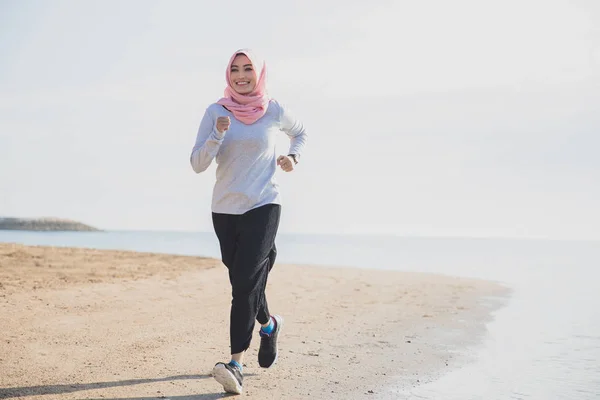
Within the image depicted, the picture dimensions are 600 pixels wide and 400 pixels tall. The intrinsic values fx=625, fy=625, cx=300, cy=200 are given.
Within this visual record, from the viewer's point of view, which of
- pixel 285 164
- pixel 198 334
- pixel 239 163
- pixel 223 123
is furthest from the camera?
pixel 198 334

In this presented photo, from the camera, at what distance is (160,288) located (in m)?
8.24

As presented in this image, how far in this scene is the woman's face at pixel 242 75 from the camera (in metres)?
3.78

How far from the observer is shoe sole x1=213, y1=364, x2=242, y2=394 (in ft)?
11.7

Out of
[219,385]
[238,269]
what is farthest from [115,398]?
[238,269]

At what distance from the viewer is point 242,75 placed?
379 centimetres

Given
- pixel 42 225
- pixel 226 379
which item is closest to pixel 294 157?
pixel 226 379

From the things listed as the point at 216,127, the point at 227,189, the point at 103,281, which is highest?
the point at 216,127

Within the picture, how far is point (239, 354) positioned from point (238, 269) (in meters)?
0.51

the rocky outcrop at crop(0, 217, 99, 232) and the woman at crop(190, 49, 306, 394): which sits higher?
the woman at crop(190, 49, 306, 394)

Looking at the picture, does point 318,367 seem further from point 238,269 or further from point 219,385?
point 238,269

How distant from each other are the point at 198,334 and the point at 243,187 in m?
2.20

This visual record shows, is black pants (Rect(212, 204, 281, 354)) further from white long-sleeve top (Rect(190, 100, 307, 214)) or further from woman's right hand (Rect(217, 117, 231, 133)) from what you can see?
woman's right hand (Rect(217, 117, 231, 133))

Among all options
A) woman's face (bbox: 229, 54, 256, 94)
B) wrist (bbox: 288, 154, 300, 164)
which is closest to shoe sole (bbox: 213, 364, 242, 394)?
wrist (bbox: 288, 154, 300, 164)

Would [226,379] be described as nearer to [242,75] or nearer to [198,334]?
[242,75]
